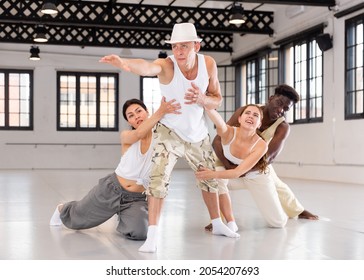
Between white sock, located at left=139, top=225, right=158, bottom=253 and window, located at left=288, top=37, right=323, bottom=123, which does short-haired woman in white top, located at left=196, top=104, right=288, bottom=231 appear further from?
window, located at left=288, top=37, right=323, bottom=123

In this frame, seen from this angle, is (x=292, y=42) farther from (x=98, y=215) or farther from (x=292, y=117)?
(x=98, y=215)

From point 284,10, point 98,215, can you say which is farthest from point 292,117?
point 98,215

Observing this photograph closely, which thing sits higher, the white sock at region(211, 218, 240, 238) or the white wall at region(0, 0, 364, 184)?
the white wall at region(0, 0, 364, 184)

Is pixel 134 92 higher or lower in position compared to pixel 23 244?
higher

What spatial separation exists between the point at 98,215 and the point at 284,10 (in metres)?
10.3

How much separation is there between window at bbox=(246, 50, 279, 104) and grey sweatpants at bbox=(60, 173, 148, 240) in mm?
9874

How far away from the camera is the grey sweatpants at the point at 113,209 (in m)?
3.76

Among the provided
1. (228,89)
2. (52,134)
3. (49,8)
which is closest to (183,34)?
(49,8)

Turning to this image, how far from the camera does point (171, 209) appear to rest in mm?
5688

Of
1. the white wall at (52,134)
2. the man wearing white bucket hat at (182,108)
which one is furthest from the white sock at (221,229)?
the white wall at (52,134)

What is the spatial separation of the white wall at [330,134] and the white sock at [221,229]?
259 inches

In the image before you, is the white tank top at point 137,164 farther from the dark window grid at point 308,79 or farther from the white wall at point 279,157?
the dark window grid at point 308,79

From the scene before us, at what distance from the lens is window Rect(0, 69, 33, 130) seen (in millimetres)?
17203

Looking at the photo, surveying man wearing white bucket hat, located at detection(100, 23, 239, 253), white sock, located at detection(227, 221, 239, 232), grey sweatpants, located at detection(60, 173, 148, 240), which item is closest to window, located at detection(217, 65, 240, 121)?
white sock, located at detection(227, 221, 239, 232)
